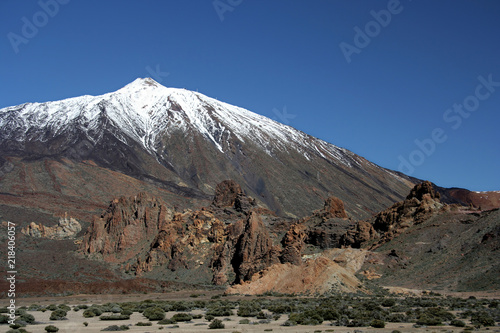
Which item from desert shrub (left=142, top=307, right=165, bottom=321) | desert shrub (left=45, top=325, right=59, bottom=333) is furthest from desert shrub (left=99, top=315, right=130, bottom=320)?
desert shrub (left=45, top=325, right=59, bottom=333)

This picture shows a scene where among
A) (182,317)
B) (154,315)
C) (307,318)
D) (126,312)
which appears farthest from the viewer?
(126,312)

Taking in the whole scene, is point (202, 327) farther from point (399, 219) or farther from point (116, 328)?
point (399, 219)

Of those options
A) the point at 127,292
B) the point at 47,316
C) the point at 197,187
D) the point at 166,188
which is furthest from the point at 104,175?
the point at 47,316

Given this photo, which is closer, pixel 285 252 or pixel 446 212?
pixel 285 252

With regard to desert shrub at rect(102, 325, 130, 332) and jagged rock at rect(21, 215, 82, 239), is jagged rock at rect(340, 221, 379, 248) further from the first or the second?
jagged rock at rect(21, 215, 82, 239)

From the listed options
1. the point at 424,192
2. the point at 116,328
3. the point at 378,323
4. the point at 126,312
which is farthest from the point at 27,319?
the point at 424,192

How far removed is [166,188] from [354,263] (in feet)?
380

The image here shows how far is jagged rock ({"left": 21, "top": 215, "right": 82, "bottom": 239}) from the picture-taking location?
9794 cm

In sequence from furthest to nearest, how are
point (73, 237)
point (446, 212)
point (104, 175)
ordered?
point (104, 175) → point (73, 237) → point (446, 212)

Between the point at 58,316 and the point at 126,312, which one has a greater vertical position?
the point at 58,316

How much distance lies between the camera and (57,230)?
101500mm

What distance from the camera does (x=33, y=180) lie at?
502ft

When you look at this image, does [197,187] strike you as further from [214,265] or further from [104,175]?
[214,265]

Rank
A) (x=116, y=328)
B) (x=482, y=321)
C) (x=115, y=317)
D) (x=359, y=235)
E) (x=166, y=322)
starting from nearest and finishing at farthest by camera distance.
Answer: (x=116, y=328)
(x=482, y=321)
(x=166, y=322)
(x=115, y=317)
(x=359, y=235)
